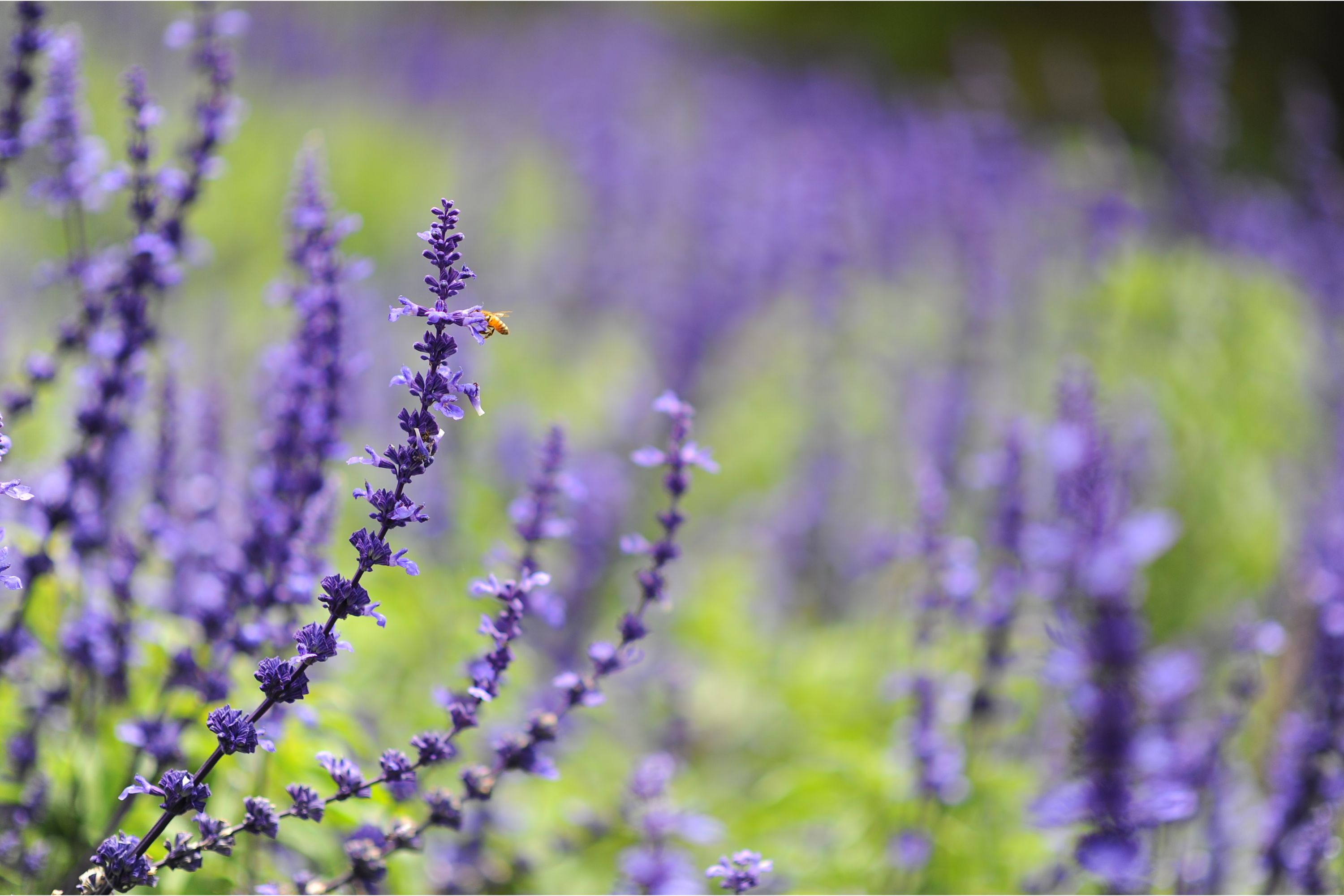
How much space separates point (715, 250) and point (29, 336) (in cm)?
431

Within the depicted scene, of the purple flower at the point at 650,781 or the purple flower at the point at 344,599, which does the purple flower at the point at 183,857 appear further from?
the purple flower at the point at 650,781

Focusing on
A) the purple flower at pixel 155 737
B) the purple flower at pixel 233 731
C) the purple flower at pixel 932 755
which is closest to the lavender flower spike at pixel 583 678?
the purple flower at pixel 233 731

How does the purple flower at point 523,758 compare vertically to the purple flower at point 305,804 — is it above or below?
above

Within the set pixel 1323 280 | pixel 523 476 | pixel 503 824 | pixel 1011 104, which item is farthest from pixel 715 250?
pixel 1011 104

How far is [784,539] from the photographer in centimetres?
552

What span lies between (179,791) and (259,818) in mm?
124

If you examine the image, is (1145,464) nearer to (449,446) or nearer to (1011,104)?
(449,446)

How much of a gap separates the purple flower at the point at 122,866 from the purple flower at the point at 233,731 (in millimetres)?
193

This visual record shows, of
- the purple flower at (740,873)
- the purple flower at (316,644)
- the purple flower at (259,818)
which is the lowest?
the purple flower at (740,873)

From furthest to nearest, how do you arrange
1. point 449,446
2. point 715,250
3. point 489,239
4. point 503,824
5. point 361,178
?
point 361,178 → point 489,239 → point 715,250 → point 449,446 → point 503,824

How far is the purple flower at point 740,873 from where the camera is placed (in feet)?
5.64

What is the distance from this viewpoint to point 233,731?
1530mm

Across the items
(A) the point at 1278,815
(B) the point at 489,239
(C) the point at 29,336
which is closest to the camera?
(A) the point at 1278,815

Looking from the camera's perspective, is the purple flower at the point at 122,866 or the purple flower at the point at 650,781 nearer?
the purple flower at the point at 122,866
